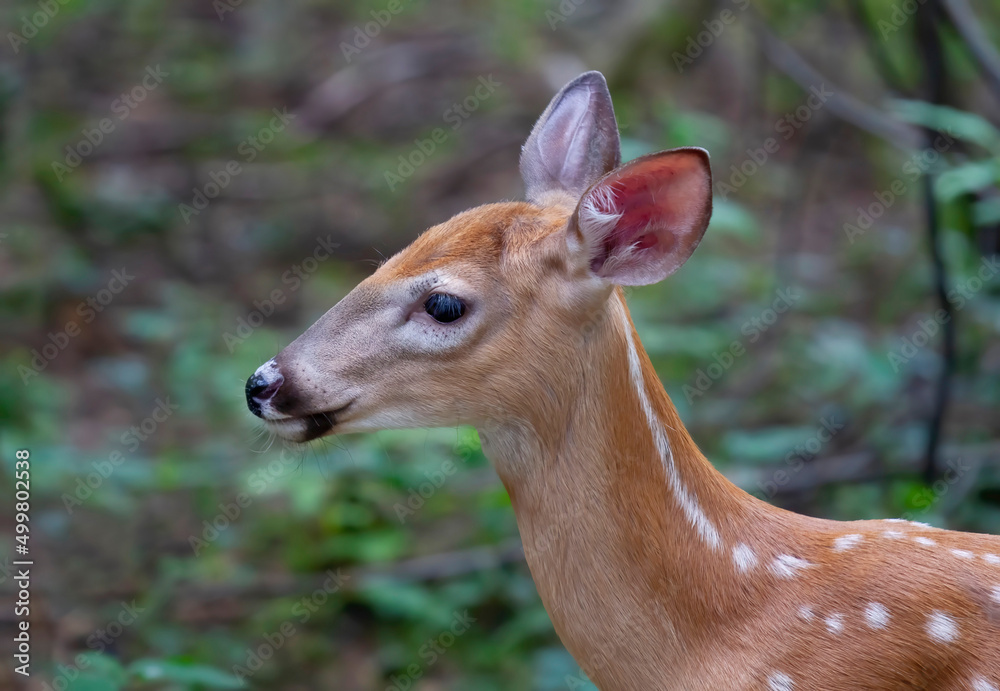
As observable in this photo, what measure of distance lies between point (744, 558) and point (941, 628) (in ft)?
1.76

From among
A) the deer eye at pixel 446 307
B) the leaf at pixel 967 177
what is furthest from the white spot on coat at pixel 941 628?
the leaf at pixel 967 177

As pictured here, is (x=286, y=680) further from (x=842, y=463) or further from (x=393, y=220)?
(x=393, y=220)

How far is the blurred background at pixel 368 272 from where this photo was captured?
197 inches

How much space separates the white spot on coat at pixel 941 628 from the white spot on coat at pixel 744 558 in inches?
18.8

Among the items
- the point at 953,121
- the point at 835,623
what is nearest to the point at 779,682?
the point at 835,623

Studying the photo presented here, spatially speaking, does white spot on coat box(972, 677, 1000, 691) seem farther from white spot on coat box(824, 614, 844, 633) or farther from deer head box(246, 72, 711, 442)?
deer head box(246, 72, 711, 442)

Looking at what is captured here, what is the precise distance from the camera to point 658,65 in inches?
380

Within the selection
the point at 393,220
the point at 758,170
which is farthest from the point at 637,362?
the point at 758,170

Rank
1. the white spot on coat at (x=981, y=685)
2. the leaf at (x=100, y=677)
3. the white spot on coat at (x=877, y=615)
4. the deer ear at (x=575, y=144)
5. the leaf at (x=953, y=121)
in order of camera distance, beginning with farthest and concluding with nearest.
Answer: the leaf at (x=953, y=121) → the leaf at (x=100, y=677) → the deer ear at (x=575, y=144) → the white spot on coat at (x=877, y=615) → the white spot on coat at (x=981, y=685)

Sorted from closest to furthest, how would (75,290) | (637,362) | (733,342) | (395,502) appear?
(637,362)
(395,502)
(733,342)
(75,290)

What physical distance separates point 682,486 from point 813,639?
539 millimetres

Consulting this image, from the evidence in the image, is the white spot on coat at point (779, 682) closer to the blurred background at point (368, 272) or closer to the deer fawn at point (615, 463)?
the deer fawn at point (615, 463)

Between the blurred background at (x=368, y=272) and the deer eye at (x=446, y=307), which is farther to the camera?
the blurred background at (x=368, y=272)

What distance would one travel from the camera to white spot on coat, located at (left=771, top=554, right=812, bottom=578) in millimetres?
2889
